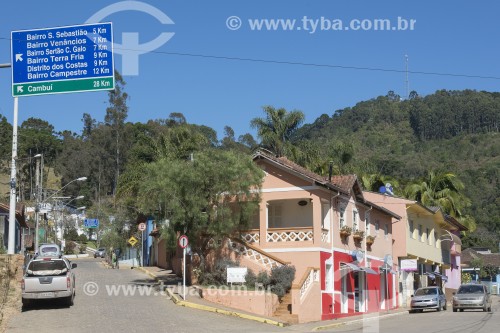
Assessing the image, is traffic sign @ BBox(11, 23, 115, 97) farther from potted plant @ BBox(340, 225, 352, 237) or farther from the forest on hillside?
potted plant @ BBox(340, 225, 352, 237)

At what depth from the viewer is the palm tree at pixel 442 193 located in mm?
58938

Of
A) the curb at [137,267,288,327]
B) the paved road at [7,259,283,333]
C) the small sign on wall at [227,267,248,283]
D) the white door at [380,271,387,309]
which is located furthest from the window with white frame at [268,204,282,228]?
the white door at [380,271,387,309]

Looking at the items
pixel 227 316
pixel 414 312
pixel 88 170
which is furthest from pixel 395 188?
pixel 88 170

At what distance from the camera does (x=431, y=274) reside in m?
50.8

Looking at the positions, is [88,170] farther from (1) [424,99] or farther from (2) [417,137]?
(1) [424,99]

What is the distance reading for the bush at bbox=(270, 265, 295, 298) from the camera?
90.4 feet

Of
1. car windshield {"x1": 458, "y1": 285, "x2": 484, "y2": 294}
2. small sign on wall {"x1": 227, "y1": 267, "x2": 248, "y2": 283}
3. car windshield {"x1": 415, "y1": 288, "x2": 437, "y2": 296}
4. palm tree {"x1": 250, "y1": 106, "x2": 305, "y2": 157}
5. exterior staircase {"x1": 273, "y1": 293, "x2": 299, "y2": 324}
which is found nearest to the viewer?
exterior staircase {"x1": 273, "y1": 293, "x2": 299, "y2": 324}

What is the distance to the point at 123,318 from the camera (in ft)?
74.7

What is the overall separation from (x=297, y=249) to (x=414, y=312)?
1107cm

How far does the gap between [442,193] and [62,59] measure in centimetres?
4684

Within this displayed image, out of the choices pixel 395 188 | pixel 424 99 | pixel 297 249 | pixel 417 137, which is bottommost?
pixel 297 249

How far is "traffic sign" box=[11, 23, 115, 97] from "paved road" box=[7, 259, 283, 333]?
7282 mm

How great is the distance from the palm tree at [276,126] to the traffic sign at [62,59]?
95.5ft

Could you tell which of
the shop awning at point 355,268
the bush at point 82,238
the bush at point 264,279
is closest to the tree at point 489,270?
the shop awning at point 355,268
